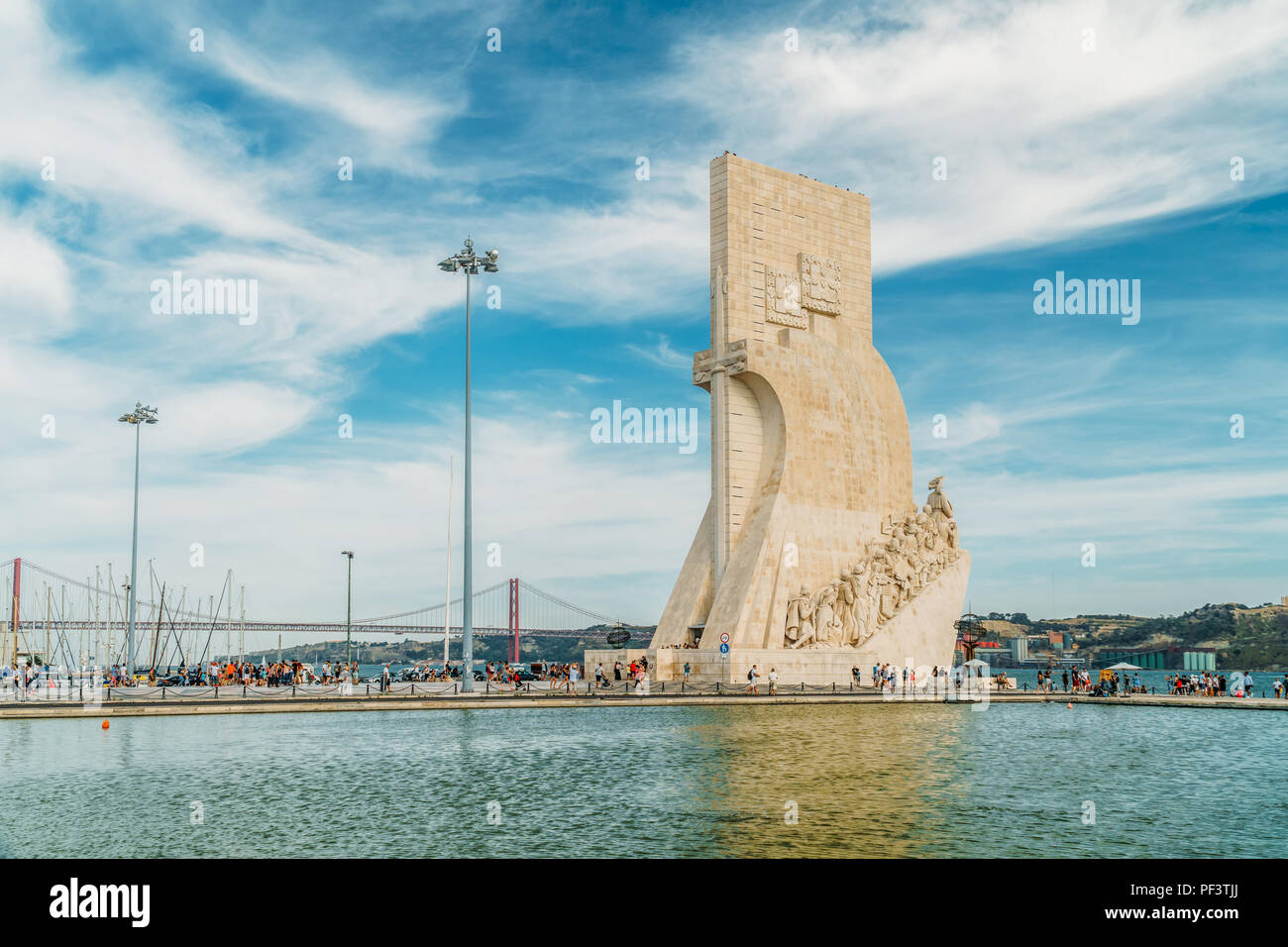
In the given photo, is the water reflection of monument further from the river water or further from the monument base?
the river water

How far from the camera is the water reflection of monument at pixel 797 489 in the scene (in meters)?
34.5

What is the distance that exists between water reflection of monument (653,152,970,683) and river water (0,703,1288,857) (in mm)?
11832

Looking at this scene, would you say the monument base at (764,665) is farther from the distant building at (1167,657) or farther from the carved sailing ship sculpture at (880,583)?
the distant building at (1167,657)

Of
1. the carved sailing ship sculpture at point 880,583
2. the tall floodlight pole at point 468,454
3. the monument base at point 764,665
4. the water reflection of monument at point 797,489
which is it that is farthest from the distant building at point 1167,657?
the tall floodlight pole at point 468,454

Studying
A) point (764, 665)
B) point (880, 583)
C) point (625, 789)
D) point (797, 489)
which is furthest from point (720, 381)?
point (625, 789)

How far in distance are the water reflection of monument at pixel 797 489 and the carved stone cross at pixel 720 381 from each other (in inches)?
1.7

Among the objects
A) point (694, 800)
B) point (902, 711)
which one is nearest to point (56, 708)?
point (694, 800)

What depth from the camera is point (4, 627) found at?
52.3 meters

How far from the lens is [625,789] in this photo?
13.4 metres

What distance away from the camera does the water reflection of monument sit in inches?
1358
